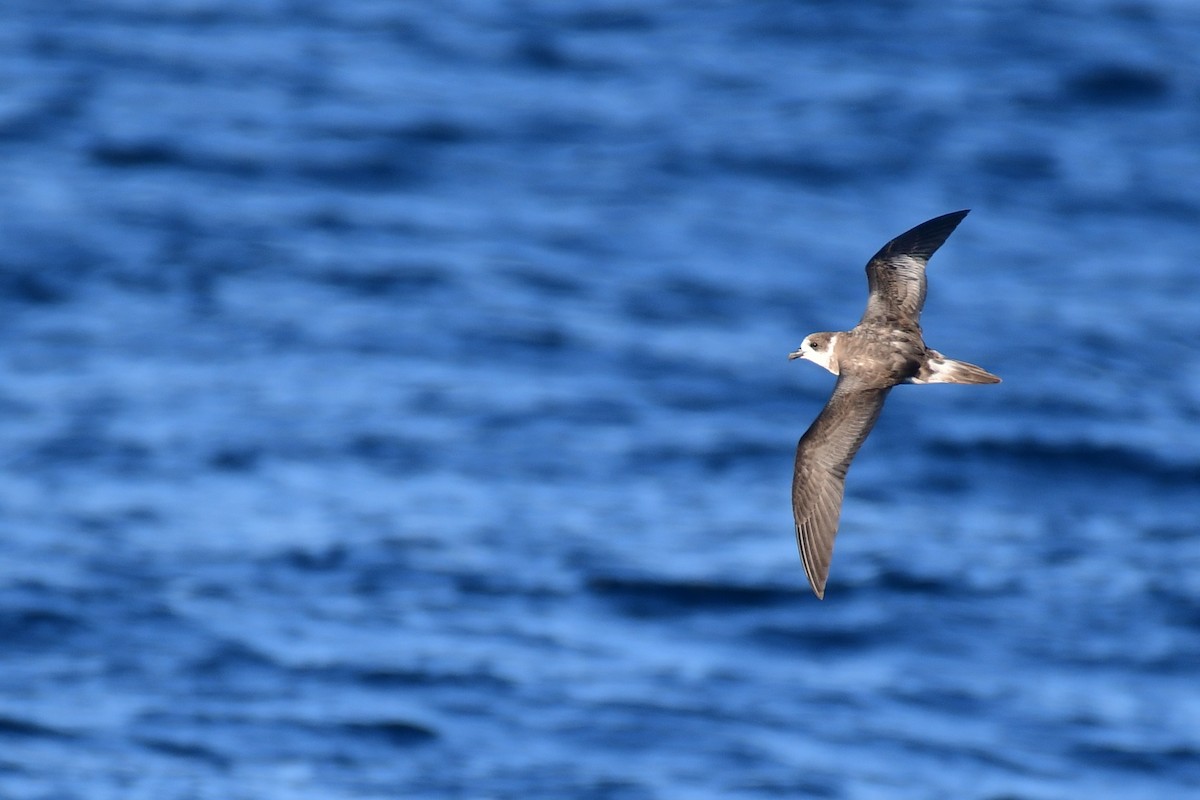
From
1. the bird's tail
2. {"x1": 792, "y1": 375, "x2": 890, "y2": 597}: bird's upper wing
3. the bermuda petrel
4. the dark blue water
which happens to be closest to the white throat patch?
the bermuda petrel

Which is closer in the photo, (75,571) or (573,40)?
(75,571)

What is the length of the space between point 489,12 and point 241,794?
1925cm

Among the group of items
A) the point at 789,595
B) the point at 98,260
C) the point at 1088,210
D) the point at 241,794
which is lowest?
the point at 241,794

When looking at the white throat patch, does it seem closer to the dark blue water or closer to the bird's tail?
the bird's tail

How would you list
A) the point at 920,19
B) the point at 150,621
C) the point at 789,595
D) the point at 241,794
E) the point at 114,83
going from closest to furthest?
the point at 241,794, the point at 150,621, the point at 789,595, the point at 114,83, the point at 920,19

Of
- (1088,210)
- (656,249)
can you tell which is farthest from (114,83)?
(1088,210)

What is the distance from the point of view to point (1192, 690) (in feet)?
58.9

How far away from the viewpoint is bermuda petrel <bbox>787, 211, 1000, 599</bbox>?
7.24m

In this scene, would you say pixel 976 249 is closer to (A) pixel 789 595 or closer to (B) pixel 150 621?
(A) pixel 789 595

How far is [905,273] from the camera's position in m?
7.82

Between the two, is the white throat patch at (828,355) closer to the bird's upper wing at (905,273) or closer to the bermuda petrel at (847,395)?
the bermuda petrel at (847,395)

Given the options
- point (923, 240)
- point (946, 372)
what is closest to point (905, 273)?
point (923, 240)

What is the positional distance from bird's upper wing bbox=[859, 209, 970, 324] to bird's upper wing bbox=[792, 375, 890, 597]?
20.1 inches

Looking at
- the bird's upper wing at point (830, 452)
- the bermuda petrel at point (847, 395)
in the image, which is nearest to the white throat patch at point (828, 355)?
the bermuda petrel at point (847, 395)
